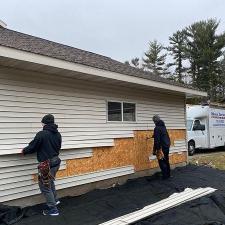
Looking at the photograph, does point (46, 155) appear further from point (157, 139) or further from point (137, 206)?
point (157, 139)

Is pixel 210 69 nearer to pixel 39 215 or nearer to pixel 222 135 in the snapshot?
pixel 222 135

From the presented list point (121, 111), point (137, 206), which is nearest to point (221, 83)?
point (121, 111)

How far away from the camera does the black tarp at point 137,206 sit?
7617 mm

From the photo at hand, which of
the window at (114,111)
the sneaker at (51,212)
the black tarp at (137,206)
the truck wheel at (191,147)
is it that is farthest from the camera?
the truck wheel at (191,147)

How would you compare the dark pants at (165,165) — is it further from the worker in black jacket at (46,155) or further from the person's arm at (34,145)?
the person's arm at (34,145)

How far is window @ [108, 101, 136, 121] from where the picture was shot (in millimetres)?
11523

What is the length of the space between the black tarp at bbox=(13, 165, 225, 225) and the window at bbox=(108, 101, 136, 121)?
1883 mm

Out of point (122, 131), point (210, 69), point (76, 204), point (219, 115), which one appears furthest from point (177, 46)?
point (76, 204)

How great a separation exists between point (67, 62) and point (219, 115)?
17783 millimetres

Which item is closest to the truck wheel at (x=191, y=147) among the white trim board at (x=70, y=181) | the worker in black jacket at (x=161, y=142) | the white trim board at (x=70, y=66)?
the white trim board at (x=70, y=66)

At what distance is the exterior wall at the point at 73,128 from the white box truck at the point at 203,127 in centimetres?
949

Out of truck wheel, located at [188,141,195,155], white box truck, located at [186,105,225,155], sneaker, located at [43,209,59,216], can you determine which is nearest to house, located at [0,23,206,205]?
sneaker, located at [43,209,59,216]

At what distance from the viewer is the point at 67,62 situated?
895cm

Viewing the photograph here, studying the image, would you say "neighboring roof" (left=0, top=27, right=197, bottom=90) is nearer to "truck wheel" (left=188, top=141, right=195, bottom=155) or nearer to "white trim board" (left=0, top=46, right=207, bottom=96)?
"white trim board" (left=0, top=46, right=207, bottom=96)
